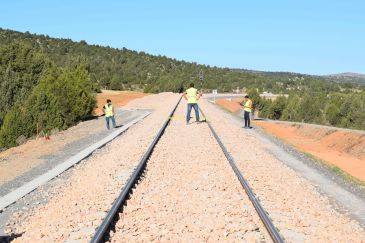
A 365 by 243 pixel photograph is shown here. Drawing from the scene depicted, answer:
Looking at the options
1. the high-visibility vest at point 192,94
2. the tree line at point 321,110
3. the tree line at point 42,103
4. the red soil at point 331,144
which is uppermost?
the high-visibility vest at point 192,94

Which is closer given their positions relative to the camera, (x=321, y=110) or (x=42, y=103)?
(x=42, y=103)

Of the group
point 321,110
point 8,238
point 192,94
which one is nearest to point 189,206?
point 8,238

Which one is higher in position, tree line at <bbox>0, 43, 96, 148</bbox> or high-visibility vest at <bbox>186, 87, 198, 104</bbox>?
high-visibility vest at <bbox>186, 87, 198, 104</bbox>


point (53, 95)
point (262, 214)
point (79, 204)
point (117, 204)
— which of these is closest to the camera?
point (262, 214)

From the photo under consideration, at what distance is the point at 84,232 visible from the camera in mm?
7309

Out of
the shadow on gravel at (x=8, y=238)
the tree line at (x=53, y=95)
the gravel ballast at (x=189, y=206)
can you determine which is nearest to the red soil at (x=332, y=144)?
the gravel ballast at (x=189, y=206)

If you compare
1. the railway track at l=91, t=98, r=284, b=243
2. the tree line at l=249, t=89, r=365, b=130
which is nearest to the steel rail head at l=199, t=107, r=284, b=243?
the railway track at l=91, t=98, r=284, b=243

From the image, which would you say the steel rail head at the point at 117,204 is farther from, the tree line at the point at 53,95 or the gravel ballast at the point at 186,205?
the tree line at the point at 53,95

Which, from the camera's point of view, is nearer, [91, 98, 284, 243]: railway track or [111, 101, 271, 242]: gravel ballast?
[91, 98, 284, 243]: railway track

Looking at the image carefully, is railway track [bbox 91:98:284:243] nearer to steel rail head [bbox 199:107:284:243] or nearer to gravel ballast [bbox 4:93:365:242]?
steel rail head [bbox 199:107:284:243]

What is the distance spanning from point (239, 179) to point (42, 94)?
84.0 feet

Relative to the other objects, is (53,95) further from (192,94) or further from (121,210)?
(121,210)

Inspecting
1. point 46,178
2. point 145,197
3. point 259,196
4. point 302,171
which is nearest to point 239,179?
point 259,196

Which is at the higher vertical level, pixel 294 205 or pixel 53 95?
pixel 53 95
